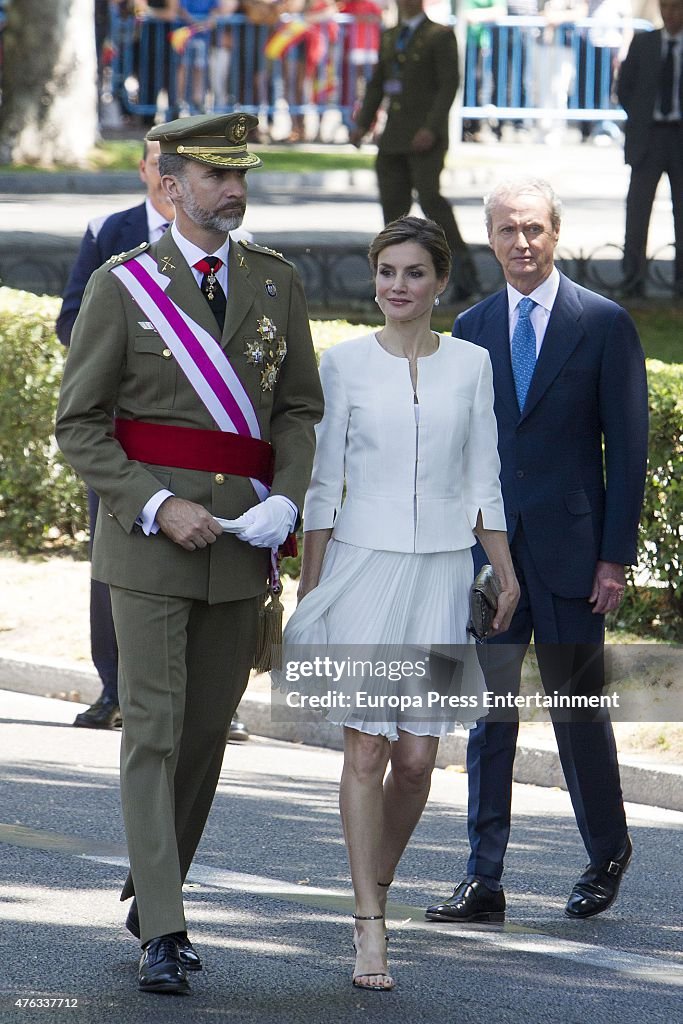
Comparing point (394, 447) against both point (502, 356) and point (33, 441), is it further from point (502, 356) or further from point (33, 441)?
point (33, 441)

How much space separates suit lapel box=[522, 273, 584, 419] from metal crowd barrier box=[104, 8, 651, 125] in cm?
2015

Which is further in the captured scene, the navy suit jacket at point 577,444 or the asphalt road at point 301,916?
the navy suit jacket at point 577,444

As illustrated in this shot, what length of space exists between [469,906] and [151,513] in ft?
5.43

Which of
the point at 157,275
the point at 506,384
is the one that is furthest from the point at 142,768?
the point at 506,384

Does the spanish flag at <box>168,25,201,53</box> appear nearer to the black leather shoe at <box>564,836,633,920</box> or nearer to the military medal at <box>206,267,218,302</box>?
the black leather shoe at <box>564,836,633,920</box>

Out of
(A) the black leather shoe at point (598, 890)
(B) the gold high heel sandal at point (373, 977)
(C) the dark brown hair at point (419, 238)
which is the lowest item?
(A) the black leather shoe at point (598, 890)

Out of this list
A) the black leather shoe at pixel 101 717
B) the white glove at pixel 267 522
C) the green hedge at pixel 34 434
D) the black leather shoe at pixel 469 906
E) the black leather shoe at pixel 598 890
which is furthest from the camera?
the green hedge at pixel 34 434

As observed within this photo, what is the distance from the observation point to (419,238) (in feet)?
16.1

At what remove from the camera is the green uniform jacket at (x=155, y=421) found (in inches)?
181

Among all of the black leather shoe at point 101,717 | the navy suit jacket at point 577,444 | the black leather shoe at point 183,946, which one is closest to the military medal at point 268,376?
the navy suit jacket at point 577,444

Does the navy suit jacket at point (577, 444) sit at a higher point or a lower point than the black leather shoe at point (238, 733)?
higher

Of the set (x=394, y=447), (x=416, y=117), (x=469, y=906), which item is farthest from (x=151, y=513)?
(x=416, y=117)

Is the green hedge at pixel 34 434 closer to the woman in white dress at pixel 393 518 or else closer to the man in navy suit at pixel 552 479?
the man in navy suit at pixel 552 479

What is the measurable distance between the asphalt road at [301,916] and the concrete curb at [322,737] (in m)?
0.11
